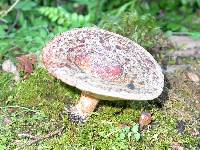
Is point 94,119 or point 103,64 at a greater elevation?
point 103,64

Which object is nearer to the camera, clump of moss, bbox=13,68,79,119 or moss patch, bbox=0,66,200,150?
moss patch, bbox=0,66,200,150

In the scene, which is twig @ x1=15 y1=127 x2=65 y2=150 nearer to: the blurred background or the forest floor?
the forest floor

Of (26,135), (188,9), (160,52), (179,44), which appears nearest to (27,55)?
(26,135)

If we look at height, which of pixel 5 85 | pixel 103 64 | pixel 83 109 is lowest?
pixel 5 85

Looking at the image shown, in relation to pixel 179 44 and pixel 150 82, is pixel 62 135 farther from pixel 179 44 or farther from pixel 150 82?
pixel 179 44

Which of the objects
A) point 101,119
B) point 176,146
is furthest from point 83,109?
point 176,146

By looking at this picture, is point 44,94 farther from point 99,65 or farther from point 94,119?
point 99,65

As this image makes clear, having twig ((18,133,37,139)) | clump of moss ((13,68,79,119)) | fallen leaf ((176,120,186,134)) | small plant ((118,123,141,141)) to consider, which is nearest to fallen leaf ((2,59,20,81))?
clump of moss ((13,68,79,119))
